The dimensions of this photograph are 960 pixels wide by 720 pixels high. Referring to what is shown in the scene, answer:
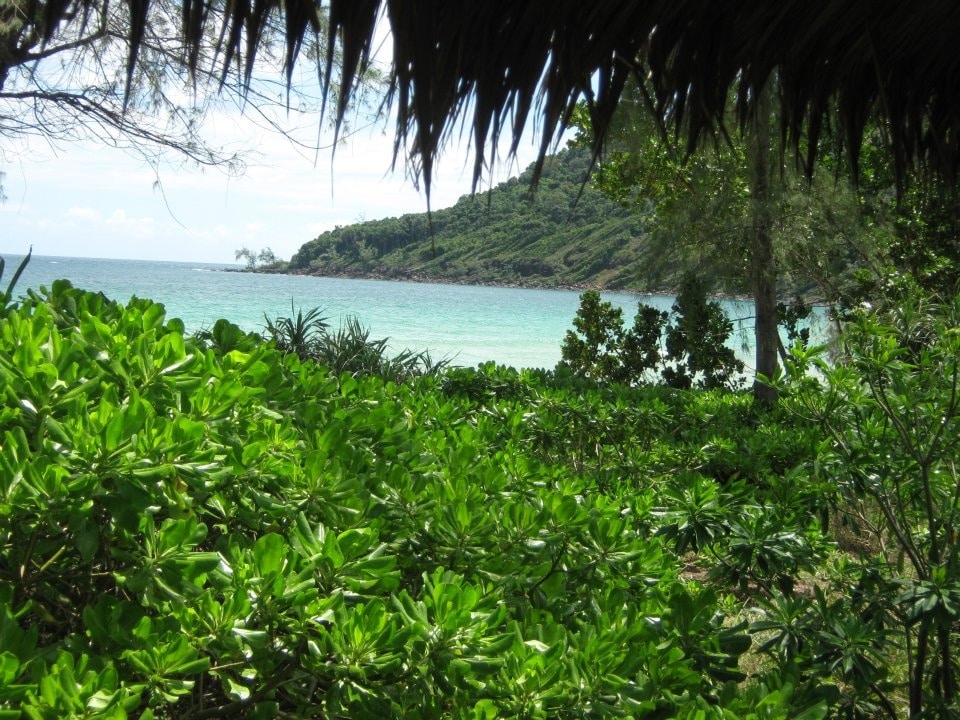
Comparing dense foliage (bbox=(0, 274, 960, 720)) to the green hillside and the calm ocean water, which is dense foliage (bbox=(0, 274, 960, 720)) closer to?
the green hillside

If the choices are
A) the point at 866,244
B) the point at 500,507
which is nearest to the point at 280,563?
the point at 500,507

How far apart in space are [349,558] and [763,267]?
829cm

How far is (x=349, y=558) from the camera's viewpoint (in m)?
1.30

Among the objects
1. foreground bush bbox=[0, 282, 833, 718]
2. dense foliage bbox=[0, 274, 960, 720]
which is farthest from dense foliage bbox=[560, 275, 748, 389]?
foreground bush bbox=[0, 282, 833, 718]

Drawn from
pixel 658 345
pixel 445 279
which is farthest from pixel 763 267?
pixel 445 279

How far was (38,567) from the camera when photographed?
4.32 ft

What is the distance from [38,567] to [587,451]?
3.72 meters

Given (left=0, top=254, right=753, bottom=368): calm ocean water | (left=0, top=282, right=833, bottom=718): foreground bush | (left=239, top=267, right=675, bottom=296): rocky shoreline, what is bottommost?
(left=0, top=254, right=753, bottom=368): calm ocean water

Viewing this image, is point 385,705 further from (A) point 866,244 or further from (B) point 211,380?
(A) point 866,244

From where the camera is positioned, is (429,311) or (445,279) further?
(429,311)

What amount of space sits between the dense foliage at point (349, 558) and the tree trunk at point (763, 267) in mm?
5335

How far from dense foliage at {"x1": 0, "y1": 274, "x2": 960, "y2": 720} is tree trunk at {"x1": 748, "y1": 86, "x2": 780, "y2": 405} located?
17.5 feet

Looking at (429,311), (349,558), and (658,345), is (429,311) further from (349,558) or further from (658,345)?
(349,558)

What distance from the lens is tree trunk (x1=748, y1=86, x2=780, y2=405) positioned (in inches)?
317
